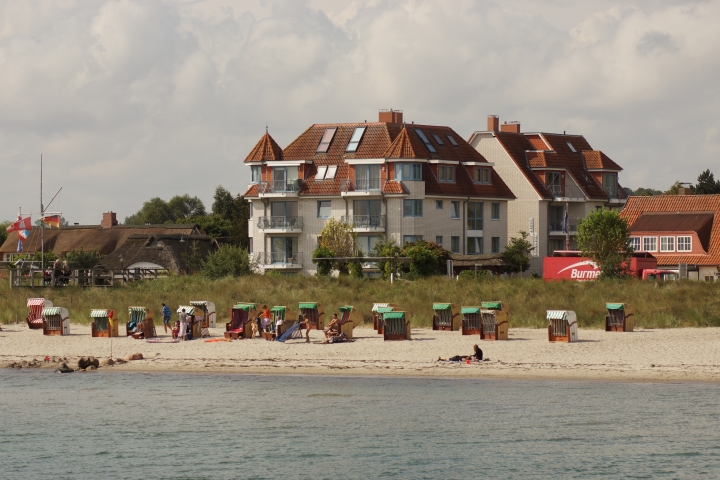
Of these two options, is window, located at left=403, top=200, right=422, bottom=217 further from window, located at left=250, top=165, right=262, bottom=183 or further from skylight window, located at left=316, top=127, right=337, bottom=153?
window, located at left=250, top=165, right=262, bottom=183

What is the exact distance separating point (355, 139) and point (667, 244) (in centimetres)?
2101

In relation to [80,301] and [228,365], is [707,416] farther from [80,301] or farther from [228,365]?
[80,301]

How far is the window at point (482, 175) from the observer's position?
7856 centimetres

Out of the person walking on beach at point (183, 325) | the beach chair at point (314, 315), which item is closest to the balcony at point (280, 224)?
the beach chair at point (314, 315)

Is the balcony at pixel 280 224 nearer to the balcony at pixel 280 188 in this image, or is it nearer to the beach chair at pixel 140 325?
the balcony at pixel 280 188

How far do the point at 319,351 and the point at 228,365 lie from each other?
3031 millimetres

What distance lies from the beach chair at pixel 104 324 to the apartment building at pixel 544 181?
147 feet

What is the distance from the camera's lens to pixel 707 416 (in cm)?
2641

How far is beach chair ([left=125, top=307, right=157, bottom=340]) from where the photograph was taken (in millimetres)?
39562

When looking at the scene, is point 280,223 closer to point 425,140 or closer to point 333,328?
point 425,140

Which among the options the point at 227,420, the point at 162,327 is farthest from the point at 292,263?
the point at 227,420

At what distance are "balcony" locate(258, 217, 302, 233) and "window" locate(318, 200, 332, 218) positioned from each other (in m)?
1.45

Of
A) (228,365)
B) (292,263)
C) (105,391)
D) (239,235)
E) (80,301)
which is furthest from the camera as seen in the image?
(239,235)

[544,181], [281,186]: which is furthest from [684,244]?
[281,186]
